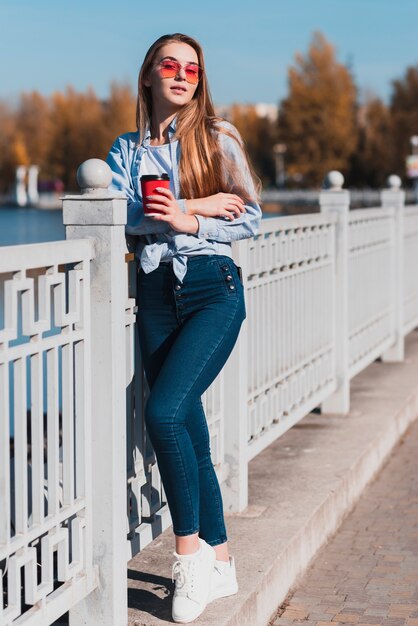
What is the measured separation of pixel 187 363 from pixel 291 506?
1835mm

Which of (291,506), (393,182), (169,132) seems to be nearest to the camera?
(169,132)

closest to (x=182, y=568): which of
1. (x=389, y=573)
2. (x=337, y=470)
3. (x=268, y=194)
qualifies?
(x=389, y=573)

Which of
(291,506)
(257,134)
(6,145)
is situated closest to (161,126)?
(291,506)

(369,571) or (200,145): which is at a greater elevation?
(200,145)

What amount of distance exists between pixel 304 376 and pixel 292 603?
2.09 m

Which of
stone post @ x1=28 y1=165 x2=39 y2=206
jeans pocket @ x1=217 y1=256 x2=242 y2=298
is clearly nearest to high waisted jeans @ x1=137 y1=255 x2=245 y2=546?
jeans pocket @ x1=217 y1=256 x2=242 y2=298

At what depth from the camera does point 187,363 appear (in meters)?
3.47

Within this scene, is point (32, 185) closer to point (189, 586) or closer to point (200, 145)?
point (200, 145)

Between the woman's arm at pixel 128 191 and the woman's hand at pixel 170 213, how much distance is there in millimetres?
71

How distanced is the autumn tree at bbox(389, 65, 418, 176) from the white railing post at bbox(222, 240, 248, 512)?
260ft

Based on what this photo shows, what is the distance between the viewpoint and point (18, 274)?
2838mm

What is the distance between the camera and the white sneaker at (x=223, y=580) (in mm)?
3773

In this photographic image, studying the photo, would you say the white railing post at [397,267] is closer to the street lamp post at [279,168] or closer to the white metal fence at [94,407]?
the white metal fence at [94,407]

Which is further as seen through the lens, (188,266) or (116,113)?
(116,113)
